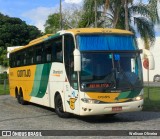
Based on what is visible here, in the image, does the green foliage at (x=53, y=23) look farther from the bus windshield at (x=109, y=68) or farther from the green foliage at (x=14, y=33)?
the bus windshield at (x=109, y=68)

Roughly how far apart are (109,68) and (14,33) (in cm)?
5750

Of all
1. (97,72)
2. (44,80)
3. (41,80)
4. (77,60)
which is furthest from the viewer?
(41,80)

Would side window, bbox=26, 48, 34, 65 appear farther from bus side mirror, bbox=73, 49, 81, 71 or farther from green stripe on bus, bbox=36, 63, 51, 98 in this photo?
bus side mirror, bbox=73, 49, 81, 71

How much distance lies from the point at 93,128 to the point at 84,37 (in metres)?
3.14

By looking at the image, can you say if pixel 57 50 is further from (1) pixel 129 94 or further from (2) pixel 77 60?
(1) pixel 129 94

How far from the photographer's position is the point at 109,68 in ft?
44.9

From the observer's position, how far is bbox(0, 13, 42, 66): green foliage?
226ft

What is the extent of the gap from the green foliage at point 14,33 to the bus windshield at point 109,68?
53.5m

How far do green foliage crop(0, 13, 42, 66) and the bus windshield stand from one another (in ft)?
175

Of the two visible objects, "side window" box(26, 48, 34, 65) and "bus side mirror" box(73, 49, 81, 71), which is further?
"side window" box(26, 48, 34, 65)

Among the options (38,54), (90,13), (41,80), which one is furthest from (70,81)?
(90,13)

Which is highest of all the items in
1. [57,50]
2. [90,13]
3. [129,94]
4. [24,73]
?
[90,13]

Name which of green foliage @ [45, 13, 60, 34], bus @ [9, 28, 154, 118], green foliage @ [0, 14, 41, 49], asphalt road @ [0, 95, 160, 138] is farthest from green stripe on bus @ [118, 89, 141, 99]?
green foliage @ [0, 14, 41, 49]

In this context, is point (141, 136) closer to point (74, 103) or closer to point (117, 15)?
point (74, 103)
